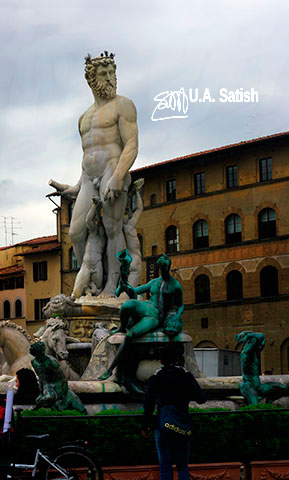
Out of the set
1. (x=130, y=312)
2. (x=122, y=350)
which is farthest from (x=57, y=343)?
(x=130, y=312)

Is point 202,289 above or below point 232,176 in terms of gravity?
below

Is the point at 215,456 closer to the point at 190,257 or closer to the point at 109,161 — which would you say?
the point at 109,161

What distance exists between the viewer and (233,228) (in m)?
59.7

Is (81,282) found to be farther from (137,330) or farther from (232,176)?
(232,176)

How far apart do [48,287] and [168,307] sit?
190ft

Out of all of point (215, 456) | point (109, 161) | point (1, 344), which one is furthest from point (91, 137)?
point (215, 456)

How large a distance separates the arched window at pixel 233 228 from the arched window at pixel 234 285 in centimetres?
206

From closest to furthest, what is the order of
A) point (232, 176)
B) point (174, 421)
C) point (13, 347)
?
point (174, 421) < point (13, 347) < point (232, 176)

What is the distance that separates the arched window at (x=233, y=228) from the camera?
5928cm

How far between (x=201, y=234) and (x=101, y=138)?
4356 centimetres

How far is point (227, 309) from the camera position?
5803 cm

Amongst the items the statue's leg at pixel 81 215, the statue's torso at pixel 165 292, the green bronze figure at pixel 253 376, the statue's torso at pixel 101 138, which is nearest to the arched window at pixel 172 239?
the statue's leg at pixel 81 215

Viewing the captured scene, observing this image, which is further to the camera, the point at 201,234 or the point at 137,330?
the point at 201,234

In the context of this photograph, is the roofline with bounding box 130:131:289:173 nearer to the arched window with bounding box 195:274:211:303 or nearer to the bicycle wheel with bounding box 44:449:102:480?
the arched window with bounding box 195:274:211:303
